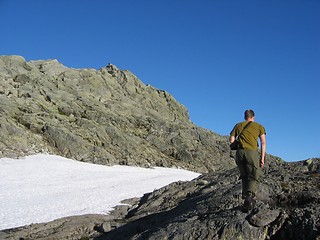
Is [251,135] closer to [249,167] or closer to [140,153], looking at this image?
[249,167]

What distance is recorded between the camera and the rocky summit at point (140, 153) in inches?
483

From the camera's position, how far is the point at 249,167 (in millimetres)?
12109

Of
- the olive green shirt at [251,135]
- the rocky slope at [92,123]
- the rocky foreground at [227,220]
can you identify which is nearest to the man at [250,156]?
the olive green shirt at [251,135]

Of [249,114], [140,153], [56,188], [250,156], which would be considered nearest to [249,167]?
[250,156]

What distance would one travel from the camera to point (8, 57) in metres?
95.9

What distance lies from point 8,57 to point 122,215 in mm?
85328

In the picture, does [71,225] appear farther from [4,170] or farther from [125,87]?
[125,87]

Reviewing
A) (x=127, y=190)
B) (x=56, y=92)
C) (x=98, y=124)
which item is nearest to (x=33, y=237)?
(x=127, y=190)

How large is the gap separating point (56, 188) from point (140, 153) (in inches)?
1397

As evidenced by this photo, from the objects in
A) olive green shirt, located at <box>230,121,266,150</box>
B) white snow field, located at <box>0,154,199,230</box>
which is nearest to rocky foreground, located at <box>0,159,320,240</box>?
olive green shirt, located at <box>230,121,266,150</box>

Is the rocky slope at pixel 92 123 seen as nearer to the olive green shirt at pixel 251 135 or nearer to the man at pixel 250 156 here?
the man at pixel 250 156

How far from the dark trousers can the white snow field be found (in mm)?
17307

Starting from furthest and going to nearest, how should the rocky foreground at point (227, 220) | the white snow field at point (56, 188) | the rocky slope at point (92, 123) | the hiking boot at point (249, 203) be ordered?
the rocky slope at point (92, 123), the white snow field at point (56, 188), the hiking boot at point (249, 203), the rocky foreground at point (227, 220)

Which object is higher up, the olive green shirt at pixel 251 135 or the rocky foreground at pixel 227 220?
the olive green shirt at pixel 251 135
